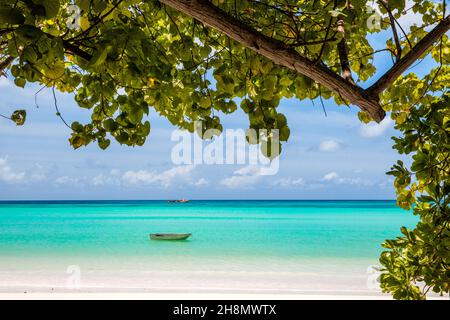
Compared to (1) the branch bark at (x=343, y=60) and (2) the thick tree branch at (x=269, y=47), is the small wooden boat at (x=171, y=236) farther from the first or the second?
(2) the thick tree branch at (x=269, y=47)

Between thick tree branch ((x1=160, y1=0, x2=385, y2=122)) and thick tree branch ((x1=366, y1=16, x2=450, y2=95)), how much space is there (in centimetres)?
7

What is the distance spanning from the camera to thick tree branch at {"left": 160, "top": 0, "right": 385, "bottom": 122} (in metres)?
1.41

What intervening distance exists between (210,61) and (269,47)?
0.99 meters

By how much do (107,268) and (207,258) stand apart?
13.4ft

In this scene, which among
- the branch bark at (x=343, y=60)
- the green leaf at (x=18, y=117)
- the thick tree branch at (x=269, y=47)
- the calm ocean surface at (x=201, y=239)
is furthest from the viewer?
the calm ocean surface at (x=201, y=239)

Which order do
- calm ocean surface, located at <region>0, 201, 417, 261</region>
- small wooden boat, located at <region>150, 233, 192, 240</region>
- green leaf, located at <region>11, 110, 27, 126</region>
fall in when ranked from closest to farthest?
green leaf, located at <region>11, 110, 27, 126</region>, calm ocean surface, located at <region>0, 201, 417, 261</region>, small wooden boat, located at <region>150, 233, 192, 240</region>

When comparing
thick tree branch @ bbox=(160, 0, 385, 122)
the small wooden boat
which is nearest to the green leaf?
thick tree branch @ bbox=(160, 0, 385, 122)

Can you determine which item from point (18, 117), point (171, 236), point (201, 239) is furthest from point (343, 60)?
point (201, 239)

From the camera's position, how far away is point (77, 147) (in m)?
2.19

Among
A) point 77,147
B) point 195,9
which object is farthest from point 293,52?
point 77,147

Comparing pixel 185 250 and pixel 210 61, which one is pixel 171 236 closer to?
pixel 185 250

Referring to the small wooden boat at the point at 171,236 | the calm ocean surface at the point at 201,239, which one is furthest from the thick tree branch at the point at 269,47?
the small wooden boat at the point at 171,236

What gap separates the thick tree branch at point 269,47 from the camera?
4.62 feet

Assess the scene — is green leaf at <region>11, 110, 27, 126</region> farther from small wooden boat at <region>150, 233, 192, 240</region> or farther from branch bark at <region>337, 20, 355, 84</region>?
small wooden boat at <region>150, 233, 192, 240</region>
